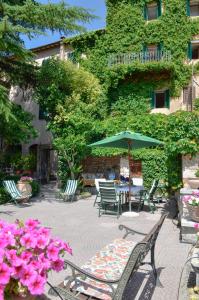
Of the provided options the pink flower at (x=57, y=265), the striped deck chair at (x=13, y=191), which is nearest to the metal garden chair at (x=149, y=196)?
the striped deck chair at (x=13, y=191)

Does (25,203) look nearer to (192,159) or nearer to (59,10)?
(192,159)

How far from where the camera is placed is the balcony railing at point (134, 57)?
65.6 ft

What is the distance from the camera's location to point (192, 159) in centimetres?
993

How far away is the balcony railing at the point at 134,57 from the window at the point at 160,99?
2091mm

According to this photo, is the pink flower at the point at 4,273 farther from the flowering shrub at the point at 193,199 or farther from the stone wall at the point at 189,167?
the stone wall at the point at 189,167

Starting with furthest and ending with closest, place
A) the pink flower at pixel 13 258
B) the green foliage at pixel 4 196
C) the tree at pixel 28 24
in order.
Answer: the green foliage at pixel 4 196, the tree at pixel 28 24, the pink flower at pixel 13 258

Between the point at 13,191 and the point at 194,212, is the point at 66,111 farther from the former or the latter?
the point at 194,212

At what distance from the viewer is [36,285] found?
7.06 ft

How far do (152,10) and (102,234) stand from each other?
18137 millimetres

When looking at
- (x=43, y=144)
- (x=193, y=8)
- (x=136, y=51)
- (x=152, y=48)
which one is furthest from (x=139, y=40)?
(x=43, y=144)

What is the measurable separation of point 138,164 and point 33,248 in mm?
14670

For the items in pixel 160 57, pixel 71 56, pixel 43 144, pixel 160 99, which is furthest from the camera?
pixel 43 144

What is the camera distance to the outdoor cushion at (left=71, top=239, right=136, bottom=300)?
309 cm

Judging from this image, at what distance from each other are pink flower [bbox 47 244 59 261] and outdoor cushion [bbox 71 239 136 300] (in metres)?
0.87
